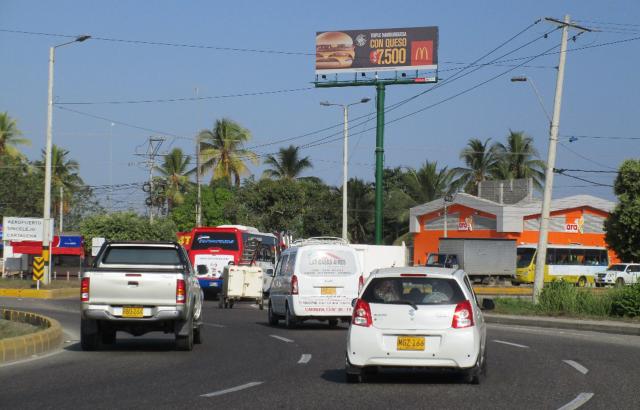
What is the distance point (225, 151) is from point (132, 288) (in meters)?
71.5

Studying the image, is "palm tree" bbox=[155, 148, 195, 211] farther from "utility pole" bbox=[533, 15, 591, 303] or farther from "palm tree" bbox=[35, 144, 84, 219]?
"utility pole" bbox=[533, 15, 591, 303]

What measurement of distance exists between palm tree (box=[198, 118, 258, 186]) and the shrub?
61.1 meters

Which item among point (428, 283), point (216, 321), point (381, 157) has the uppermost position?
point (381, 157)

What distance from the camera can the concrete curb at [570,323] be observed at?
25.9 meters

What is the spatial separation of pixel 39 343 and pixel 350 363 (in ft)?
23.6

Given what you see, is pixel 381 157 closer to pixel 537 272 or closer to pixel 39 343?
pixel 537 272

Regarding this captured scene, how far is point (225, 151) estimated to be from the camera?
8869 cm

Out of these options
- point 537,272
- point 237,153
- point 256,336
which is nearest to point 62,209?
point 237,153

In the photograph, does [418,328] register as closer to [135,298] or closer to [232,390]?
[232,390]

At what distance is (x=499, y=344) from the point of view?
2114 cm

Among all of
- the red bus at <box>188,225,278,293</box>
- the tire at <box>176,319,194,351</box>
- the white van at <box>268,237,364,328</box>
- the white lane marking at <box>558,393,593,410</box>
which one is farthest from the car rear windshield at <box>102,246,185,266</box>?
the red bus at <box>188,225,278,293</box>

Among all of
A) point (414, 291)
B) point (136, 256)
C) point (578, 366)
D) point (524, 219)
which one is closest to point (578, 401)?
point (414, 291)

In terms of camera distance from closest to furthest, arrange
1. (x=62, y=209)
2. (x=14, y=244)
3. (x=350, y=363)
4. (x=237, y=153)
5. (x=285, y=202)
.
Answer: (x=350, y=363), (x=14, y=244), (x=285, y=202), (x=237, y=153), (x=62, y=209)

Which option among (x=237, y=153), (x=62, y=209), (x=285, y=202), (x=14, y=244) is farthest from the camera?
(x=62, y=209)
